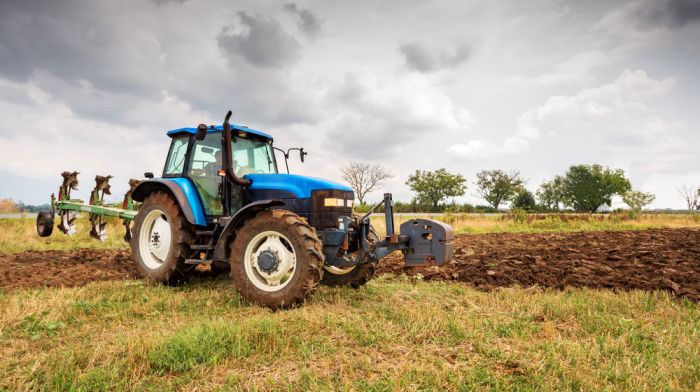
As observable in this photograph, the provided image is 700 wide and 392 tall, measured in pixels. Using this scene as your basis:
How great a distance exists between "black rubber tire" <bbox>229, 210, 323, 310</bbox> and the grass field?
0.18 meters

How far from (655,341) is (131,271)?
7.55 metres

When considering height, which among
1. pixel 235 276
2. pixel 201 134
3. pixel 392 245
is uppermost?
pixel 201 134

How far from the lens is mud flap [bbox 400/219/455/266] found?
5160mm

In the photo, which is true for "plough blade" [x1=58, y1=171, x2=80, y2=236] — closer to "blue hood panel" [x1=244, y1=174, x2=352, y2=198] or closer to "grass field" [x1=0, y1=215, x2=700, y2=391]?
"grass field" [x1=0, y1=215, x2=700, y2=391]

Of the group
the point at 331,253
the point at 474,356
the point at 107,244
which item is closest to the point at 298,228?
the point at 331,253

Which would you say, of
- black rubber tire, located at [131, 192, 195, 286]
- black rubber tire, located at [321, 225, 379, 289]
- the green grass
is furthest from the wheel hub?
black rubber tire, located at [131, 192, 195, 286]

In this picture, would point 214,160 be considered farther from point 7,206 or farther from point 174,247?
point 7,206

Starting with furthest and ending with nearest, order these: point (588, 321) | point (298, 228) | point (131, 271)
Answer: point (131, 271) → point (298, 228) → point (588, 321)

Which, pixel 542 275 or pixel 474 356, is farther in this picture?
pixel 542 275

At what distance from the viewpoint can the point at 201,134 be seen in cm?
554

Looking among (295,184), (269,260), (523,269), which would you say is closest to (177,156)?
(295,184)

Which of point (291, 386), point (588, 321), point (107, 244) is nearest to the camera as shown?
point (291, 386)

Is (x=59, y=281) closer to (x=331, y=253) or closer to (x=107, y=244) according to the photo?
(x=331, y=253)

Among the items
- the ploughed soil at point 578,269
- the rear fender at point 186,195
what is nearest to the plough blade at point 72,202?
the rear fender at point 186,195
